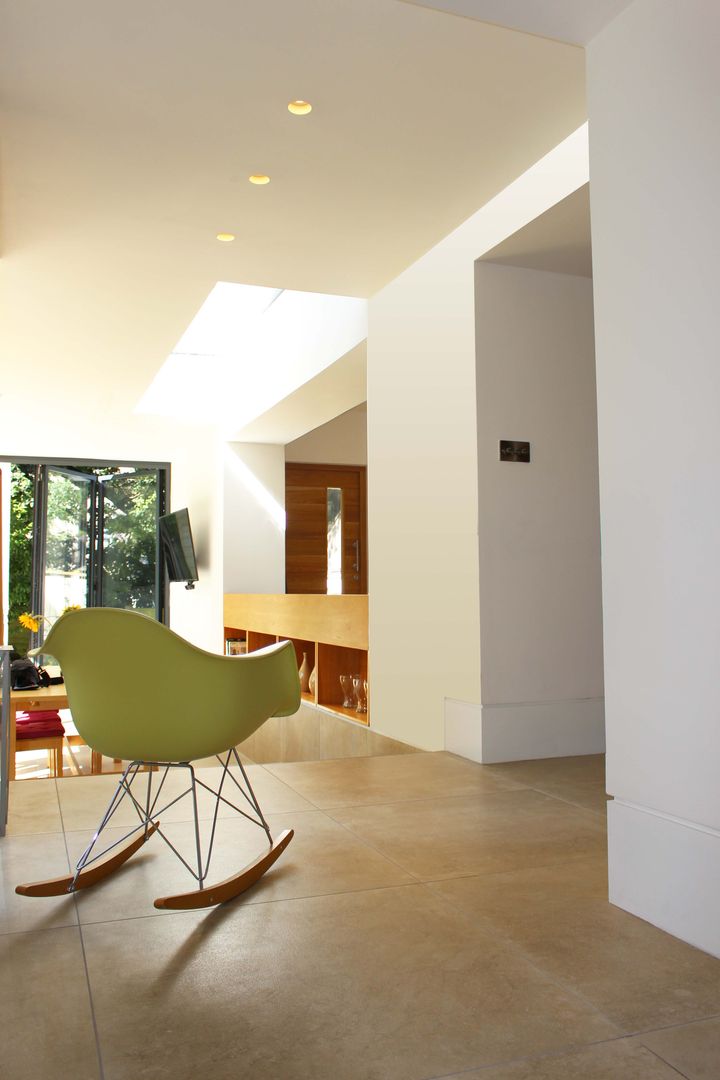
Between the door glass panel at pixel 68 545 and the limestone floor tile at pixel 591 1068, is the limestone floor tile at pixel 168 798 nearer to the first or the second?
the limestone floor tile at pixel 591 1068

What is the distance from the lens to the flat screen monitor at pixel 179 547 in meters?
9.10

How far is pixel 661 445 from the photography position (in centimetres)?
208

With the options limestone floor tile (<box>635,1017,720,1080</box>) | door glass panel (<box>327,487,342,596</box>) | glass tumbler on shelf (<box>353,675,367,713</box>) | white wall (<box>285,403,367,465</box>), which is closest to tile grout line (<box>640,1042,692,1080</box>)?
limestone floor tile (<box>635,1017,720,1080</box>)

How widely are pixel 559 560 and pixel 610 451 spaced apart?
6.22 feet

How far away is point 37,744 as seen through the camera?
5.86m

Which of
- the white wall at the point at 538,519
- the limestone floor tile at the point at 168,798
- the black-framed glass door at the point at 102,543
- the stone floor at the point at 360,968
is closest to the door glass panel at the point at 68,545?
the black-framed glass door at the point at 102,543

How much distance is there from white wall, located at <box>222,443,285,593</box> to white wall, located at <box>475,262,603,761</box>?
488 centimetres

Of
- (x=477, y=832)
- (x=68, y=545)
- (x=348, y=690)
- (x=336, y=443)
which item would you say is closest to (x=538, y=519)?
(x=477, y=832)

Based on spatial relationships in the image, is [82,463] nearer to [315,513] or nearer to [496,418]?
[315,513]

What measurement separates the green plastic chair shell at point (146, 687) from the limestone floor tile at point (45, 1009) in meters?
0.48

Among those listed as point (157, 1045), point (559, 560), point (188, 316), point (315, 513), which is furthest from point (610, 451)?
point (315, 513)

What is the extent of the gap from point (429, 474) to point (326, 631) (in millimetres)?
1686

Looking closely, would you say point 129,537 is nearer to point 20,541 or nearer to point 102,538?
point 102,538

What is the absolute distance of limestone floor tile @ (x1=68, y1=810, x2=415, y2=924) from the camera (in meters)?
2.23
